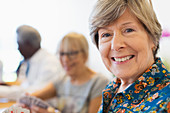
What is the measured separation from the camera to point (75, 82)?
180cm

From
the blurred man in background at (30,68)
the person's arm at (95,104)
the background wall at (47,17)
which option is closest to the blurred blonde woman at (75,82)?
the person's arm at (95,104)

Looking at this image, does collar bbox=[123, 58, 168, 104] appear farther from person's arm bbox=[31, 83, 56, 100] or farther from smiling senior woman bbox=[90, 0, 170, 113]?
person's arm bbox=[31, 83, 56, 100]

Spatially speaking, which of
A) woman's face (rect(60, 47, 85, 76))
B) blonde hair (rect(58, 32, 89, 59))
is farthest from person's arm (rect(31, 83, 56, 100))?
blonde hair (rect(58, 32, 89, 59))

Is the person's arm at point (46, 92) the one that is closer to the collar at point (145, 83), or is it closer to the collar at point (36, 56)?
the collar at point (36, 56)

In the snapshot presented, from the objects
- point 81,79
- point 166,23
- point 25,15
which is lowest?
point 81,79

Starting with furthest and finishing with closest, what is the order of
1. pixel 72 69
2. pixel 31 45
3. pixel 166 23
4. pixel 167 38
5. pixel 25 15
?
pixel 25 15 < pixel 31 45 < pixel 72 69 < pixel 166 23 < pixel 167 38

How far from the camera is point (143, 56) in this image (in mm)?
684

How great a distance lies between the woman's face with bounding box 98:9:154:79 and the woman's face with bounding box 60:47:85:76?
1078 mm

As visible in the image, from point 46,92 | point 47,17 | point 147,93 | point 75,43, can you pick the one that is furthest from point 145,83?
point 47,17

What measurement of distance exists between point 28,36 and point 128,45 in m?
1.42

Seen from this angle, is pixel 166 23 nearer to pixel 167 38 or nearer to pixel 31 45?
pixel 167 38

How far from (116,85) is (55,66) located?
44.9 inches

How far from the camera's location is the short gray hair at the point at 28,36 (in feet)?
6.41

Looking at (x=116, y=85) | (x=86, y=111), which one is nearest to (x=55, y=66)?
(x=86, y=111)
